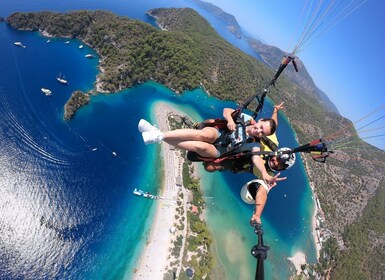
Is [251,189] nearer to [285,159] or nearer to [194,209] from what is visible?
[285,159]

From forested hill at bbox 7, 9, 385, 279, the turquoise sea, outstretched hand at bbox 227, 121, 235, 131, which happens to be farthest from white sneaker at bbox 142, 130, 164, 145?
forested hill at bbox 7, 9, 385, 279

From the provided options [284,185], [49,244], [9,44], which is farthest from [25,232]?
[9,44]

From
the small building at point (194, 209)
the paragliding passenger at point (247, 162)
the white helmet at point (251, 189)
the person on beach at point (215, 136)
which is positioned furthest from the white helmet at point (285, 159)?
the small building at point (194, 209)

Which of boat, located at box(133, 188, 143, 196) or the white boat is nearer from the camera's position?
boat, located at box(133, 188, 143, 196)

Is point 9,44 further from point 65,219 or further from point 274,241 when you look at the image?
point 274,241

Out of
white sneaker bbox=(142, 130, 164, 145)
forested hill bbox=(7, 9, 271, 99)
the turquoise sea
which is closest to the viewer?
white sneaker bbox=(142, 130, 164, 145)

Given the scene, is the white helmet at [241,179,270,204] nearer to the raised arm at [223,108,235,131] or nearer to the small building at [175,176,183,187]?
the raised arm at [223,108,235,131]
